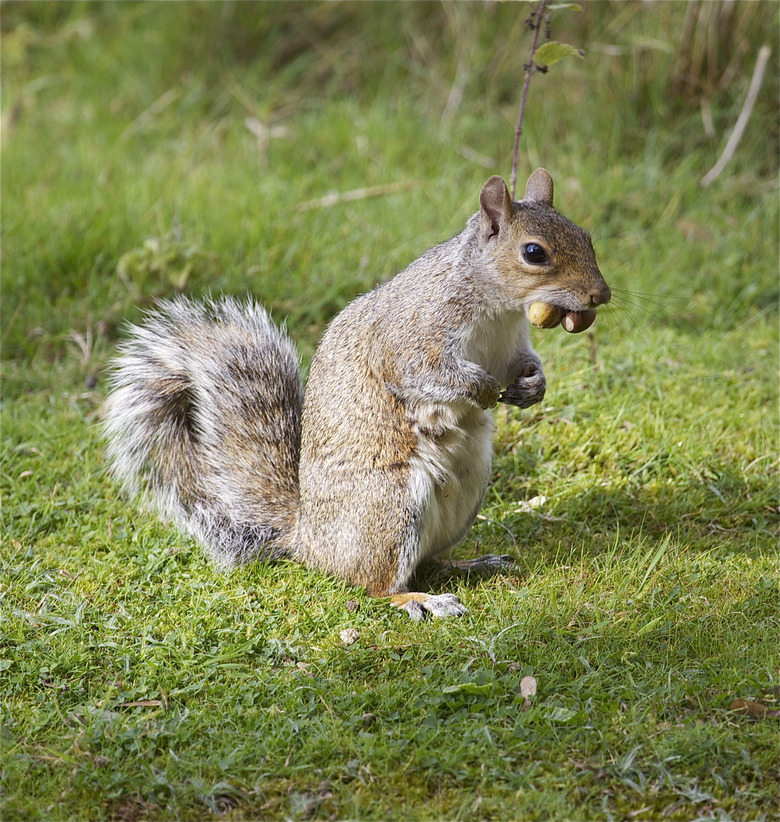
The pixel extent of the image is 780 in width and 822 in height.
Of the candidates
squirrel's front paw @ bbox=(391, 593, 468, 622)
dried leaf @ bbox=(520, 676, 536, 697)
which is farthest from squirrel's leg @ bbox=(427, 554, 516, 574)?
dried leaf @ bbox=(520, 676, 536, 697)

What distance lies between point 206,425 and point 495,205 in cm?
110

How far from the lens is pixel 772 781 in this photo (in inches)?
79.7

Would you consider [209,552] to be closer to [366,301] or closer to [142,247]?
[366,301]

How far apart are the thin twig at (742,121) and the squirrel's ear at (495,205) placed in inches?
103

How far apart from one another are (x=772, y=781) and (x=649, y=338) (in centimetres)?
223

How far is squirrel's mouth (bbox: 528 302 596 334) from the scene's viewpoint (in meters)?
2.62

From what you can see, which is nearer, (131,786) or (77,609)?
(131,786)

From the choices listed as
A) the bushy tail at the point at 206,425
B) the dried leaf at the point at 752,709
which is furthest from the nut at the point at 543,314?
the dried leaf at the point at 752,709

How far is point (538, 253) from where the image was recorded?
260 centimetres

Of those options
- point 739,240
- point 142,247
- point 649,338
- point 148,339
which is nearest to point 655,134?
point 739,240

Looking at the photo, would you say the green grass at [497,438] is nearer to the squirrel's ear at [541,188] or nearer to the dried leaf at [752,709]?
the dried leaf at [752,709]

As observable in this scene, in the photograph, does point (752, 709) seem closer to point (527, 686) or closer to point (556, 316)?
point (527, 686)

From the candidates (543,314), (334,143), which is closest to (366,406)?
(543,314)

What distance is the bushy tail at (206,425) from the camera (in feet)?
10.0
